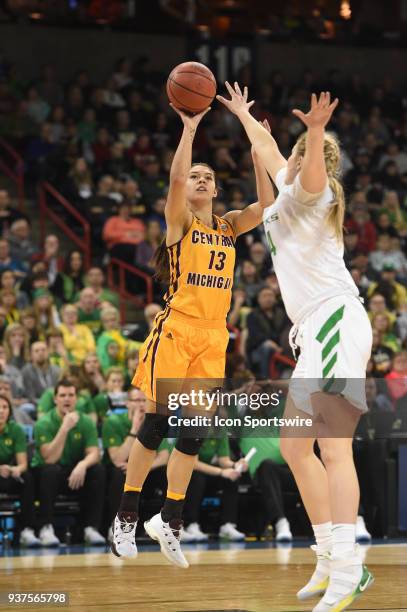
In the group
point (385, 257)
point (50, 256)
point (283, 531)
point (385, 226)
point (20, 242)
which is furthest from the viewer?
point (385, 226)

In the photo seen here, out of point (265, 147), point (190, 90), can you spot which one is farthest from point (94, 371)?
point (265, 147)

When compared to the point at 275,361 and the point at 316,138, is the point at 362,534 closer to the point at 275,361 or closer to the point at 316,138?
the point at 275,361

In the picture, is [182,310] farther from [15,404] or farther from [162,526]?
[15,404]

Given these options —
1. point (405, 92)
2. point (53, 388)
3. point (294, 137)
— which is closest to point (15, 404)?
→ point (53, 388)

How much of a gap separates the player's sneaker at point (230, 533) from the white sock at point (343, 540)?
18.5 ft

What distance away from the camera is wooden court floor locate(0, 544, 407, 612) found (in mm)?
7035

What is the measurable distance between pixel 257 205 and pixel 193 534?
4.58 m

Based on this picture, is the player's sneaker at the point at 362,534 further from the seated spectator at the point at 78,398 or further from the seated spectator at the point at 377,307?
the seated spectator at the point at 377,307

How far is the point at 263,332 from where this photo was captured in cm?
1472

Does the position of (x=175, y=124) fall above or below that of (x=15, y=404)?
above

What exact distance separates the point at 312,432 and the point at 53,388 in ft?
20.1

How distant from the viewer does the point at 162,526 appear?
7746 mm

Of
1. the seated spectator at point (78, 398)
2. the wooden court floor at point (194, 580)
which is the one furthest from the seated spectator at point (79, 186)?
the wooden court floor at point (194, 580)

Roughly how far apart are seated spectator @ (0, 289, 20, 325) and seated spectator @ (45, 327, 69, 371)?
0.49m
